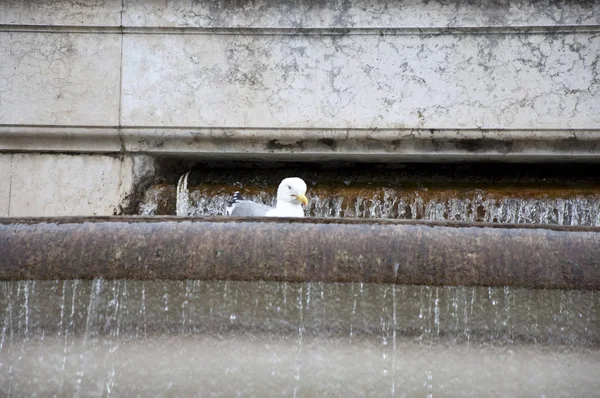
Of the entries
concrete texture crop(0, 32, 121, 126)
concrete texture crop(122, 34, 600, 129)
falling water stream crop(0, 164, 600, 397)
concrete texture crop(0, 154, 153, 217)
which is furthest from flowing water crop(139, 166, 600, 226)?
falling water stream crop(0, 164, 600, 397)

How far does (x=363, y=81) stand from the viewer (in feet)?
13.3

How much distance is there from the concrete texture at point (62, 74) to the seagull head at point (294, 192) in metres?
0.93

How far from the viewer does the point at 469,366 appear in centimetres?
222

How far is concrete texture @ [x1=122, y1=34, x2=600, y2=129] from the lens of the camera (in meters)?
3.97

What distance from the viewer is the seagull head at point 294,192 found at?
3756 mm

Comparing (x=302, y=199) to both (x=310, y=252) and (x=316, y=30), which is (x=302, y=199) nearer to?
(x=316, y=30)

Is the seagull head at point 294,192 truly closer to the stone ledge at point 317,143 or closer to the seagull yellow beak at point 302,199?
the seagull yellow beak at point 302,199

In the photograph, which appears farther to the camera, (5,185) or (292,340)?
(5,185)

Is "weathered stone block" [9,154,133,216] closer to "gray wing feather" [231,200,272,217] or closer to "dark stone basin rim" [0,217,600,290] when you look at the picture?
"gray wing feather" [231,200,272,217]

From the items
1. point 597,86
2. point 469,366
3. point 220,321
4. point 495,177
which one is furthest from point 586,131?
point 220,321

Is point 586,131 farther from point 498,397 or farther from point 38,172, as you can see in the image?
point 38,172

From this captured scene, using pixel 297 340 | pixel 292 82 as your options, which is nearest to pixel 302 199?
pixel 292 82

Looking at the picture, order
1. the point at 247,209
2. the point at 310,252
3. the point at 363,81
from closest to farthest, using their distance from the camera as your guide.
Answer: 1. the point at 310,252
2. the point at 247,209
3. the point at 363,81

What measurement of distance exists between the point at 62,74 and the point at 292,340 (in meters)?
2.33
